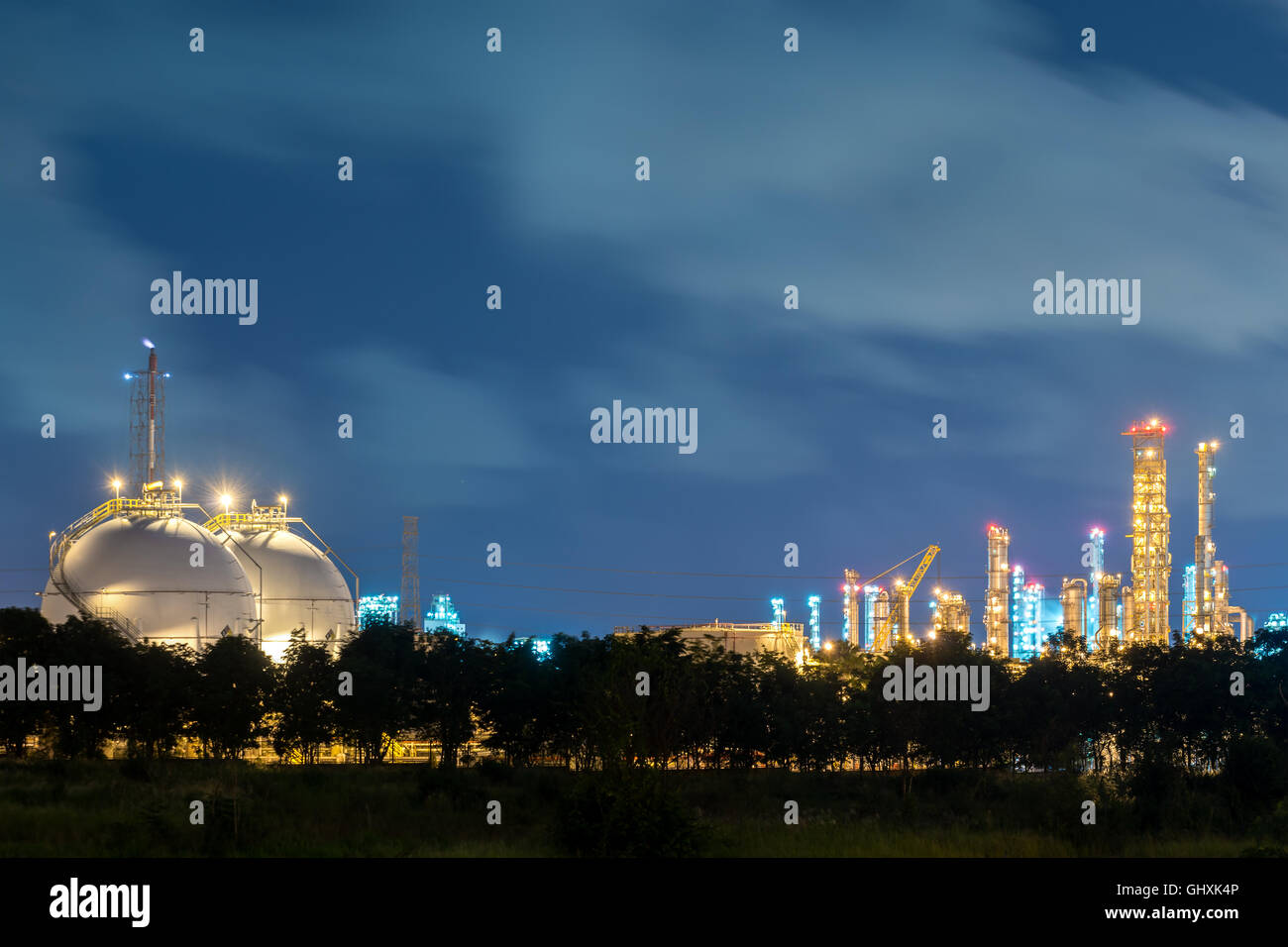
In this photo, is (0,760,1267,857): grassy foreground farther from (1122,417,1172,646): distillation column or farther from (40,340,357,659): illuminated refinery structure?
(1122,417,1172,646): distillation column

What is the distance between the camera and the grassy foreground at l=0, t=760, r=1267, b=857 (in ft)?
92.1

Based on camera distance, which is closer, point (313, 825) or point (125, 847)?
point (125, 847)

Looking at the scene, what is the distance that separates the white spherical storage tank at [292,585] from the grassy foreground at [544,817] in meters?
39.4

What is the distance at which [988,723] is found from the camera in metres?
56.5

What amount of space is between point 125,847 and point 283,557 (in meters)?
64.7

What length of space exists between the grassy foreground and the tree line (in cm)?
647

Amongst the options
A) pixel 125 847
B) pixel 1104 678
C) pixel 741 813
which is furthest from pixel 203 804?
pixel 1104 678

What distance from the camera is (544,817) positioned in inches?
1453

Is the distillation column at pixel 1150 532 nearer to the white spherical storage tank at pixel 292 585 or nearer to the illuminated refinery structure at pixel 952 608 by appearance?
the illuminated refinery structure at pixel 952 608

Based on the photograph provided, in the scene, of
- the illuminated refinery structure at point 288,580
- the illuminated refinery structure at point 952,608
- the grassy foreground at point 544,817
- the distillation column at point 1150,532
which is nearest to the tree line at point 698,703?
the grassy foreground at point 544,817

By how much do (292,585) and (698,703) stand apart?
4788 centimetres

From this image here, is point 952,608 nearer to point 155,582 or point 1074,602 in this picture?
point 1074,602
